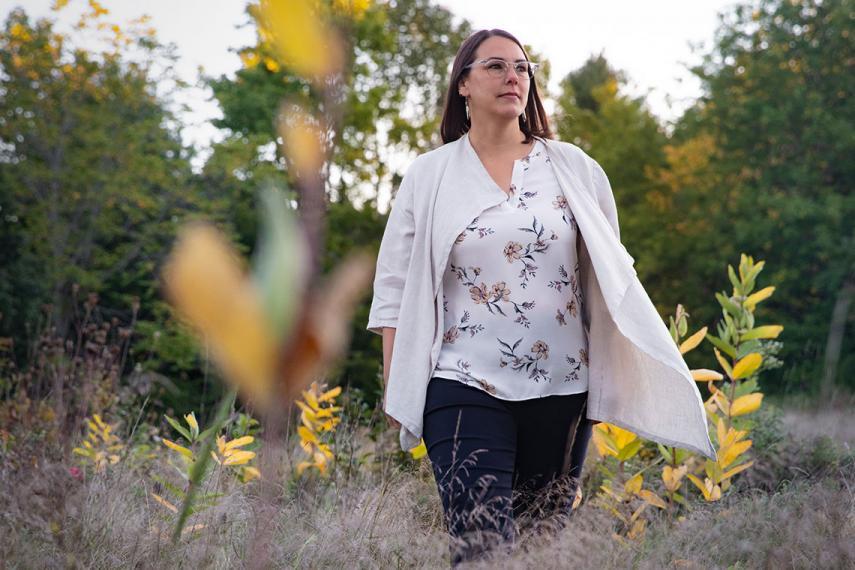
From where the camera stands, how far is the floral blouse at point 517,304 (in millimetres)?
2471

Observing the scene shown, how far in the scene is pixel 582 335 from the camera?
2.63m

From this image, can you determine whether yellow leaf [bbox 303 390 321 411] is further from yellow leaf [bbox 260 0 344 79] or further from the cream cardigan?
yellow leaf [bbox 260 0 344 79]

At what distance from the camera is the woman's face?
2.71 meters

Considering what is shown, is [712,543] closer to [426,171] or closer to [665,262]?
[426,171]

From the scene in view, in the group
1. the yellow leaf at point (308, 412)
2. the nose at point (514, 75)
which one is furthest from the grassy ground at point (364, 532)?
the nose at point (514, 75)

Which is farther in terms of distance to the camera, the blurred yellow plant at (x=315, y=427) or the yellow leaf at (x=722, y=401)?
the blurred yellow plant at (x=315, y=427)

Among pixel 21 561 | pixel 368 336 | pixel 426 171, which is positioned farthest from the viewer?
pixel 368 336

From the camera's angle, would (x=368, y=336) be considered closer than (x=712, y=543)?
No

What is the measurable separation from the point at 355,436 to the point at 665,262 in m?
21.8

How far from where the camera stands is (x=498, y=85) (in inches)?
107

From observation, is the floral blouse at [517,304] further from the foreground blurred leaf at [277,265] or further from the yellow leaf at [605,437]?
the foreground blurred leaf at [277,265]

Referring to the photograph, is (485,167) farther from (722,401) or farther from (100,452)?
(100,452)

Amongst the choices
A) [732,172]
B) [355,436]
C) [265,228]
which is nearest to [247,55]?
[265,228]

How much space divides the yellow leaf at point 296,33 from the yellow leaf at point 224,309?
0.10 m
